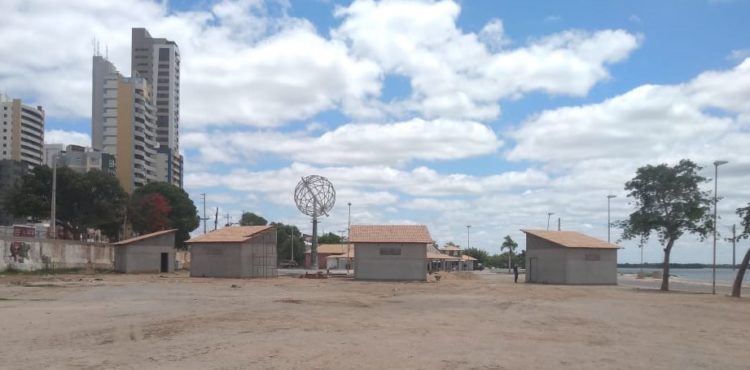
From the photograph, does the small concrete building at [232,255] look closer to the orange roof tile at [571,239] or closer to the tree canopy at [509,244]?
the orange roof tile at [571,239]

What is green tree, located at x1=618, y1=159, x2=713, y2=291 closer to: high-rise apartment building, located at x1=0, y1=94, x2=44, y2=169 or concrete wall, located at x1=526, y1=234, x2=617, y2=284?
concrete wall, located at x1=526, y1=234, x2=617, y2=284

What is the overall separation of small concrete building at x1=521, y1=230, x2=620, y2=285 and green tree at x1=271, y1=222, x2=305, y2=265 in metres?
74.0

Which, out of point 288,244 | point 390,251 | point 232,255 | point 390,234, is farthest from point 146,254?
point 288,244

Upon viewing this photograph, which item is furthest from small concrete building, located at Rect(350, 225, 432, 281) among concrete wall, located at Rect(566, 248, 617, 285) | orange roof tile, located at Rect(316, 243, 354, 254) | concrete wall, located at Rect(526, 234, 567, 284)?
orange roof tile, located at Rect(316, 243, 354, 254)

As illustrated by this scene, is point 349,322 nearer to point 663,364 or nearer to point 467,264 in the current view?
point 663,364

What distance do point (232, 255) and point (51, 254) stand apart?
15.3 meters

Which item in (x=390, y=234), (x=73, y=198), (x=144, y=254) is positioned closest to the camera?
(x=390, y=234)

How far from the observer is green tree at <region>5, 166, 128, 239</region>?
265 ft

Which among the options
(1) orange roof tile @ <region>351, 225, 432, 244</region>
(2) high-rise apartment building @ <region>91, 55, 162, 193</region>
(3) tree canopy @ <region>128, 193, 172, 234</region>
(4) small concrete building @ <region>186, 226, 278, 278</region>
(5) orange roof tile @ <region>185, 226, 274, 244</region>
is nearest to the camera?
(1) orange roof tile @ <region>351, 225, 432, 244</region>

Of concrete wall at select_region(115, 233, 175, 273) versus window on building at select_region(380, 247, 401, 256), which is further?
concrete wall at select_region(115, 233, 175, 273)

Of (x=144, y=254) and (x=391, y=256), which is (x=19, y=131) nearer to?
Answer: (x=144, y=254)

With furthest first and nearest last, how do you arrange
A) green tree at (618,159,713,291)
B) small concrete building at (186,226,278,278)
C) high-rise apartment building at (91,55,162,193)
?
high-rise apartment building at (91,55,162,193), small concrete building at (186,226,278,278), green tree at (618,159,713,291)

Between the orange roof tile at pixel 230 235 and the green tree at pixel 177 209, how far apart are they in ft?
142

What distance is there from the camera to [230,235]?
2271 inches
